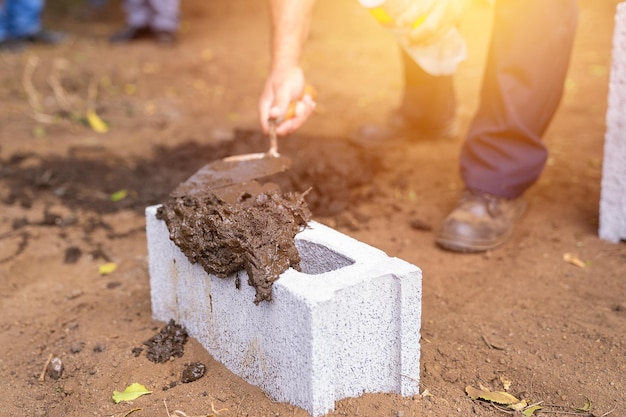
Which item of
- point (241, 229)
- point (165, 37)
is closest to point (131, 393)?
point (241, 229)

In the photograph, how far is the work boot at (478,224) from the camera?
2973 millimetres

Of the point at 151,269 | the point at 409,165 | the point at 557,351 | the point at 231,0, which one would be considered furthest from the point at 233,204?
the point at 231,0

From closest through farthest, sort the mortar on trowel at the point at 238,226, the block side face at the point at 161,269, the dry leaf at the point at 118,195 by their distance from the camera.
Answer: the mortar on trowel at the point at 238,226
the block side face at the point at 161,269
the dry leaf at the point at 118,195

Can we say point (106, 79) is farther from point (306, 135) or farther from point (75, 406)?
point (75, 406)

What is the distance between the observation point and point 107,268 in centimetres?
295

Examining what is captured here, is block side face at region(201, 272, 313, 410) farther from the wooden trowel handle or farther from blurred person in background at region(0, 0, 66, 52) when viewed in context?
blurred person in background at region(0, 0, 66, 52)

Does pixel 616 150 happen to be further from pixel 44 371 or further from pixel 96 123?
pixel 96 123

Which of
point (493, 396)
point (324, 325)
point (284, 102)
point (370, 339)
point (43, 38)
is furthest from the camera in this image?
point (43, 38)

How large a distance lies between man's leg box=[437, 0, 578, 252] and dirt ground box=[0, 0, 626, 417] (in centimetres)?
14

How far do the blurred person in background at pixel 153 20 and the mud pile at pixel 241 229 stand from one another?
493cm

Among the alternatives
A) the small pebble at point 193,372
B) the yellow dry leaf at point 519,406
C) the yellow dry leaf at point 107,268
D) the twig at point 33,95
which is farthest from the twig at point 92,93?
the yellow dry leaf at point 519,406

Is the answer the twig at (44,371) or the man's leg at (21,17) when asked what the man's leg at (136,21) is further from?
the twig at (44,371)

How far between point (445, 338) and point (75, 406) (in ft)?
3.81

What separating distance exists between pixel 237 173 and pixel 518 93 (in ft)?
4.05
